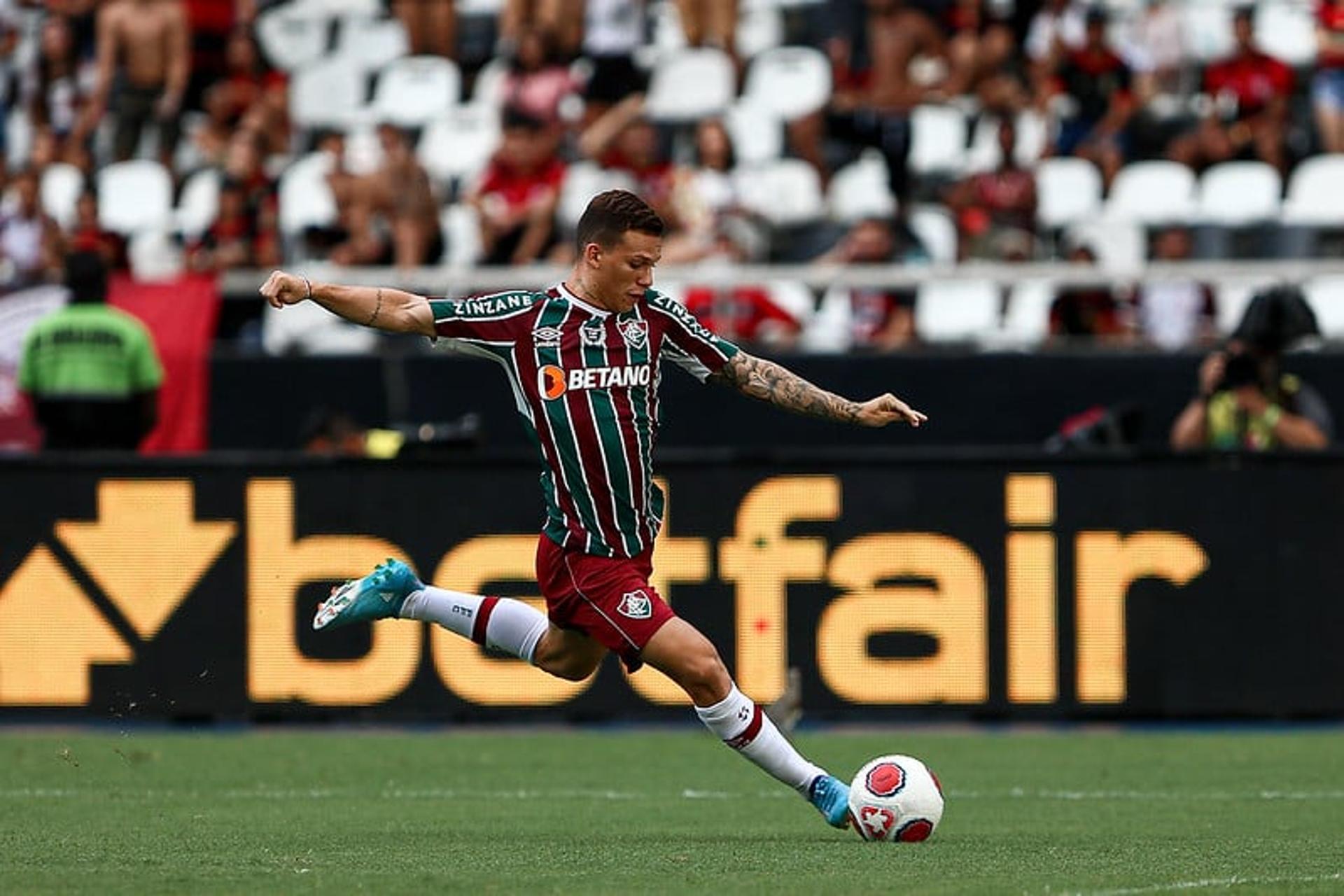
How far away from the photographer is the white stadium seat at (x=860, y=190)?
18906mm

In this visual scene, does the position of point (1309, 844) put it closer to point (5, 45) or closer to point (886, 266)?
point (886, 266)

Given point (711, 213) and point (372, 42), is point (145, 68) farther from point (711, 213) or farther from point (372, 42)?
point (711, 213)

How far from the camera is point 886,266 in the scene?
681 inches

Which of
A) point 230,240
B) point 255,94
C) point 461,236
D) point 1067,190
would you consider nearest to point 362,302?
point 230,240

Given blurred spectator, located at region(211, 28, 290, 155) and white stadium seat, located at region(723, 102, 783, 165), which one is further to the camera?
blurred spectator, located at region(211, 28, 290, 155)

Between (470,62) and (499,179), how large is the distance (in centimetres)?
338

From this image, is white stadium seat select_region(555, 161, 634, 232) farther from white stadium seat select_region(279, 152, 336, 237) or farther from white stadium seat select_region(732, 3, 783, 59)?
white stadium seat select_region(732, 3, 783, 59)

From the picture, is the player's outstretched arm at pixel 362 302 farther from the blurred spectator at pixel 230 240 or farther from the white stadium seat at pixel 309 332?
the blurred spectator at pixel 230 240

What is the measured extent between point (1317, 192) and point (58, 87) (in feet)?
34.7

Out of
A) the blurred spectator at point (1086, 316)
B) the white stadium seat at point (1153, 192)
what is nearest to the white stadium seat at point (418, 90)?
the white stadium seat at point (1153, 192)

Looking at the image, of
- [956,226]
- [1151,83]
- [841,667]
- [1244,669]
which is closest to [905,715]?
[841,667]

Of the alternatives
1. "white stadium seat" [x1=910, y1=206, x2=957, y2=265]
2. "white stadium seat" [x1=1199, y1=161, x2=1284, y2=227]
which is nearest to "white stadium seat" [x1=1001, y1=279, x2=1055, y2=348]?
"white stadium seat" [x1=910, y1=206, x2=957, y2=265]

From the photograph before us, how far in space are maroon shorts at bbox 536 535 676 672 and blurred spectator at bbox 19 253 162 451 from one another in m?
6.15

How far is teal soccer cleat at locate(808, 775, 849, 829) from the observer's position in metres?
8.63
